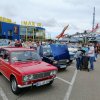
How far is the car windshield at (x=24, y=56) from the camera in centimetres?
720

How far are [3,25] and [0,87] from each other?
65.1 meters

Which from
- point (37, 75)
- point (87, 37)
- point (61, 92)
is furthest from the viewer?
point (87, 37)

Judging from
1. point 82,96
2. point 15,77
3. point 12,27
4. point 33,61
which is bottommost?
point 82,96

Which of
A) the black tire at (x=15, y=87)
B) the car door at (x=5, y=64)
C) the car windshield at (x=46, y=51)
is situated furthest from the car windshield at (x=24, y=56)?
the car windshield at (x=46, y=51)

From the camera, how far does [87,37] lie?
36.8m

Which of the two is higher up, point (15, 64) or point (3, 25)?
point (3, 25)

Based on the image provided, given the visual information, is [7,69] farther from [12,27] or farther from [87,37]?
[12,27]

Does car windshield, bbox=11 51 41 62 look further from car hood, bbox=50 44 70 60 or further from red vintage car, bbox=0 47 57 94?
car hood, bbox=50 44 70 60

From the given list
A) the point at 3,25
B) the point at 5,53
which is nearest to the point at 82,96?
the point at 5,53

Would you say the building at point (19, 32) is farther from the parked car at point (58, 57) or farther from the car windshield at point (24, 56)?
the car windshield at point (24, 56)

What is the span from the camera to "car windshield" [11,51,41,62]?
720cm

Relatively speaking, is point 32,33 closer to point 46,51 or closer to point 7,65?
point 46,51

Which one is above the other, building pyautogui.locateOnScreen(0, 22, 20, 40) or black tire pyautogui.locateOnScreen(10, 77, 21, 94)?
building pyautogui.locateOnScreen(0, 22, 20, 40)

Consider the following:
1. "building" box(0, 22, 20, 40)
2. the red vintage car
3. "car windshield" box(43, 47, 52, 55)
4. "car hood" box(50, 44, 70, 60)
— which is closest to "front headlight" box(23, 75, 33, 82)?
the red vintage car
